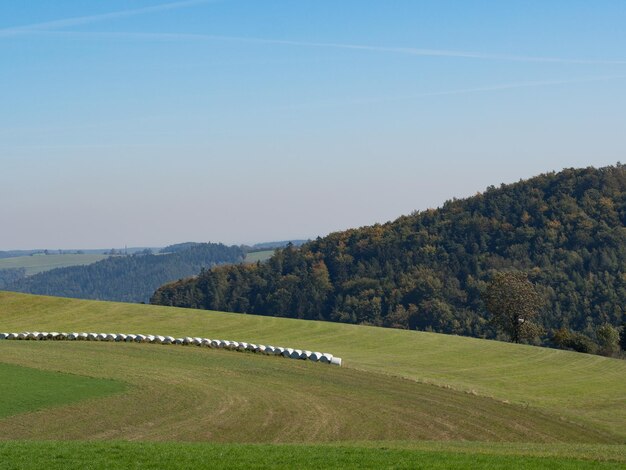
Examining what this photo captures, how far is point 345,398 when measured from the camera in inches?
1810

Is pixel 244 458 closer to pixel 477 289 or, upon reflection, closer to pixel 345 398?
pixel 345 398

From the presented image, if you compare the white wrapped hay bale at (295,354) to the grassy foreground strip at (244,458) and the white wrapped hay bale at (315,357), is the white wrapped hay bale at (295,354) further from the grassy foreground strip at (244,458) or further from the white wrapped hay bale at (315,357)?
the grassy foreground strip at (244,458)

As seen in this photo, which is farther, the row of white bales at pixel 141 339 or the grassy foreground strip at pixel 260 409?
the row of white bales at pixel 141 339

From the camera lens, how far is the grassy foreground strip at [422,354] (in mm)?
54219

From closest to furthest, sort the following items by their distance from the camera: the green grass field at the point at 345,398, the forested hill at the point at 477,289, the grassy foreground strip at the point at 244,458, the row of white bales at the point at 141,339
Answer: the grassy foreground strip at the point at 244,458 → the green grass field at the point at 345,398 → the row of white bales at the point at 141,339 → the forested hill at the point at 477,289

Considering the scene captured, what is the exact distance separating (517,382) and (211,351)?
78.6 ft

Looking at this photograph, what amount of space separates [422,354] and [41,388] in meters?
39.9

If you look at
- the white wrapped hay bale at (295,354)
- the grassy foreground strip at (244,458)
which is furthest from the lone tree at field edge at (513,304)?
the grassy foreground strip at (244,458)

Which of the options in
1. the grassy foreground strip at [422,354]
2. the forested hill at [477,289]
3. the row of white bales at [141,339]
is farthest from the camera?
the forested hill at [477,289]

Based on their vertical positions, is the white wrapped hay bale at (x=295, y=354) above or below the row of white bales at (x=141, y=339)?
below

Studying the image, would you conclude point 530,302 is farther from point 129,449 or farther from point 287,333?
point 129,449

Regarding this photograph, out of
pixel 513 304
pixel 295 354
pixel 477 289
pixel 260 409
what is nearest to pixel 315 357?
pixel 295 354

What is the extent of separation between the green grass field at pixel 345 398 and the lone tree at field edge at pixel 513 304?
89.9 feet

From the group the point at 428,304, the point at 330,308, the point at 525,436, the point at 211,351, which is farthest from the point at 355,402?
the point at 330,308
